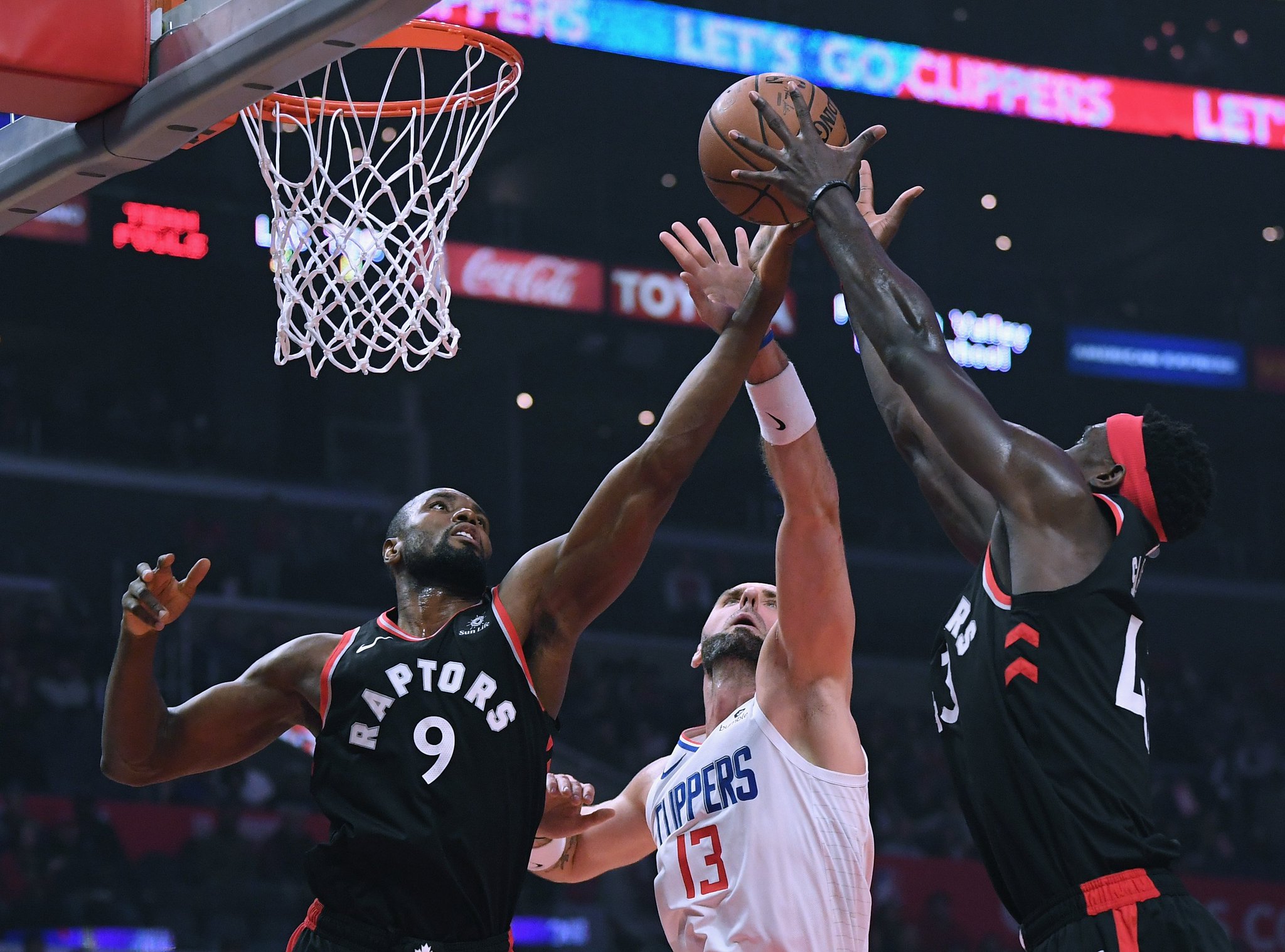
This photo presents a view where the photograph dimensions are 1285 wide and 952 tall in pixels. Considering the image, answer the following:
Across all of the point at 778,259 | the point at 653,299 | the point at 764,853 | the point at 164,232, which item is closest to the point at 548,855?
the point at 764,853

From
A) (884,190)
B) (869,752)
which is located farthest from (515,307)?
(869,752)

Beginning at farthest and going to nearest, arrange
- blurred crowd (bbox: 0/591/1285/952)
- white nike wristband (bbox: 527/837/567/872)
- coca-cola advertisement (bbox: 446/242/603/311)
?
coca-cola advertisement (bbox: 446/242/603/311), blurred crowd (bbox: 0/591/1285/952), white nike wristband (bbox: 527/837/567/872)

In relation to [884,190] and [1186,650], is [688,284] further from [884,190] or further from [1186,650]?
[1186,650]

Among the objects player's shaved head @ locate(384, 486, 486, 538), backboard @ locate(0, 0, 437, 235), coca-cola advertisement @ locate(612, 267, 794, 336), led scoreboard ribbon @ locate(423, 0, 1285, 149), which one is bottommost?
player's shaved head @ locate(384, 486, 486, 538)

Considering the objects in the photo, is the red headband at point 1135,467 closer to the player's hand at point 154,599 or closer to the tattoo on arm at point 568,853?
the player's hand at point 154,599

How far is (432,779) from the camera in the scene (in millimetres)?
3740

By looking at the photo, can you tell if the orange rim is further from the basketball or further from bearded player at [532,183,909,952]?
the basketball

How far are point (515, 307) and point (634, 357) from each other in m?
1.88

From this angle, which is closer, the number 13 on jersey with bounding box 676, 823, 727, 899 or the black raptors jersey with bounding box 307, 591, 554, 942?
the black raptors jersey with bounding box 307, 591, 554, 942

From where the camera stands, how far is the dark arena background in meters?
13.4

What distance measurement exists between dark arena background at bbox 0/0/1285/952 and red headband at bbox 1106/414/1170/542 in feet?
32.5

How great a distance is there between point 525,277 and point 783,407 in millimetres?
13076

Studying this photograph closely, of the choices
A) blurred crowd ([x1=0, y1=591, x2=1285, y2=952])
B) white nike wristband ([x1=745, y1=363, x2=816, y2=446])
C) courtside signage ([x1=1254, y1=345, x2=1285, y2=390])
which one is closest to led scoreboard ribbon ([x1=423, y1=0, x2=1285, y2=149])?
courtside signage ([x1=1254, y1=345, x2=1285, y2=390])

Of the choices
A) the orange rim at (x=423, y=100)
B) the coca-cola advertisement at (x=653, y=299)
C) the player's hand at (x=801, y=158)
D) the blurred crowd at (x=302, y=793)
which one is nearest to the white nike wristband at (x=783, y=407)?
the player's hand at (x=801, y=158)
